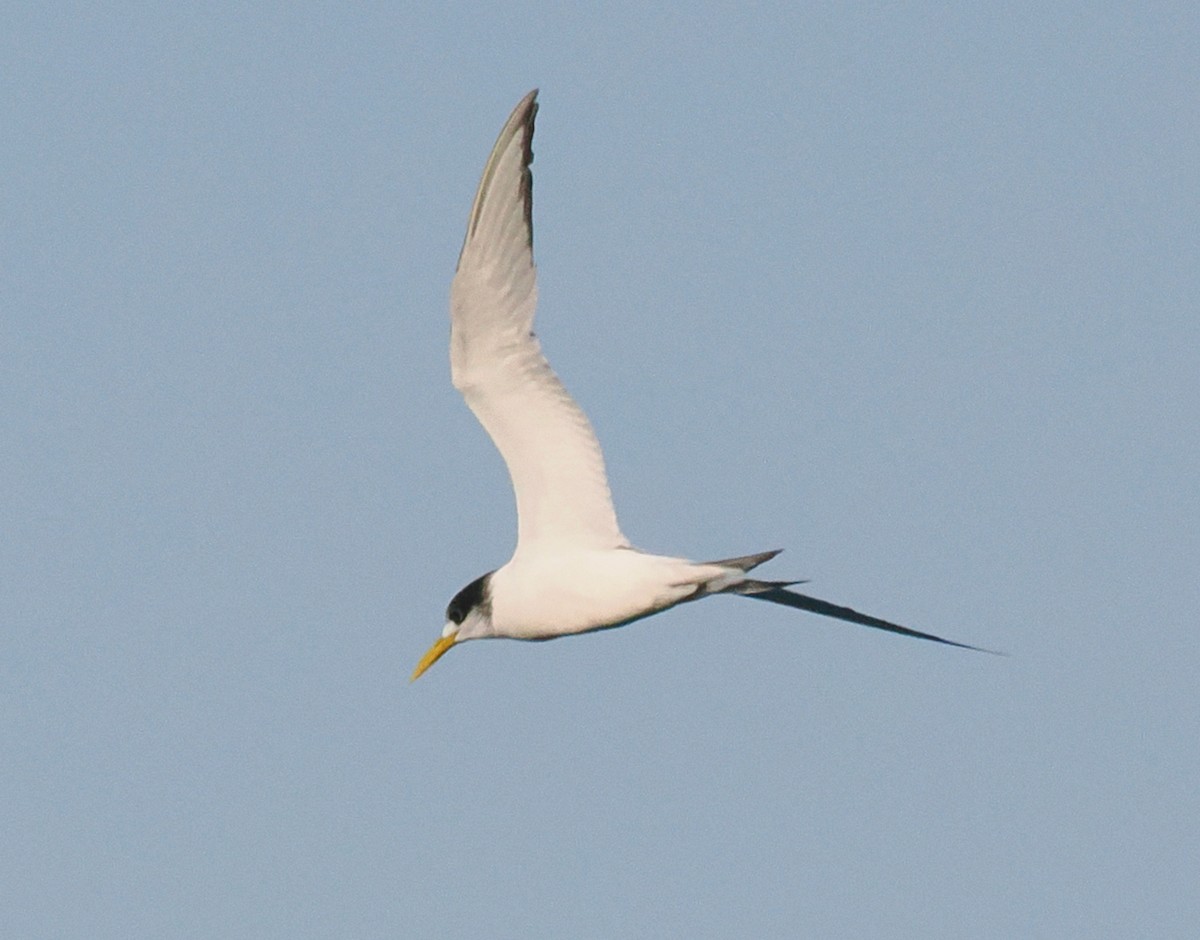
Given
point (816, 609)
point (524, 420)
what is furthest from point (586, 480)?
point (816, 609)

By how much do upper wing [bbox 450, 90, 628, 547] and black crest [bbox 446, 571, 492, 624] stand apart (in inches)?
16.8

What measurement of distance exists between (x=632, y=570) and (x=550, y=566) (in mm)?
786

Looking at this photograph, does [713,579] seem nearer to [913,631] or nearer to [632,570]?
[632,570]

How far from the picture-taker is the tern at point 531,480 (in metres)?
14.8

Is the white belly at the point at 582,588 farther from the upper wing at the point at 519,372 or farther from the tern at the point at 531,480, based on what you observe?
the upper wing at the point at 519,372

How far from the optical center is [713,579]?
15016 mm

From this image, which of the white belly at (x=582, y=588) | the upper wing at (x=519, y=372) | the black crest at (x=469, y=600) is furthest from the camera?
the black crest at (x=469, y=600)

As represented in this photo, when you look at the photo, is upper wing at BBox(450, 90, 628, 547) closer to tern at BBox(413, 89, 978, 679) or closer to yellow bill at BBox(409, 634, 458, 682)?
tern at BBox(413, 89, 978, 679)

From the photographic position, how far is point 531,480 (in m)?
16.2

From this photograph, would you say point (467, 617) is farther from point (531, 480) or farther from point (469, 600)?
point (531, 480)

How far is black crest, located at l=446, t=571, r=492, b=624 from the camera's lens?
16.3 m

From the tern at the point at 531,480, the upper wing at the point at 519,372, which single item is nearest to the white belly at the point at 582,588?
the tern at the point at 531,480

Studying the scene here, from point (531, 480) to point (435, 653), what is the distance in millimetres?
1814

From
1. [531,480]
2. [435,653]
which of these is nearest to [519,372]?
[531,480]
